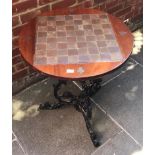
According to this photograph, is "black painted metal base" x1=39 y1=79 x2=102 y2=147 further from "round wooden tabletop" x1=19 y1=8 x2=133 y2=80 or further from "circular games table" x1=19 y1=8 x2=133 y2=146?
"round wooden tabletop" x1=19 y1=8 x2=133 y2=80

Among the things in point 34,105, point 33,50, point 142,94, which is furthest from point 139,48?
point 33,50

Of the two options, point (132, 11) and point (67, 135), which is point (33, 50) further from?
point (132, 11)

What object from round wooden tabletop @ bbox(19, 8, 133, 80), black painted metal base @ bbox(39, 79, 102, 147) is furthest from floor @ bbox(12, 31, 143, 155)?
round wooden tabletop @ bbox(19, 8, 133, 80)

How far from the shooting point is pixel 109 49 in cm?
204

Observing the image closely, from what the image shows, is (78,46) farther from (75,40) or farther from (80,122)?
(80,122)

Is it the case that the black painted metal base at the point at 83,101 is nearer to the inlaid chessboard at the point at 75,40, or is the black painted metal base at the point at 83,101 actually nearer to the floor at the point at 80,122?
the floor at the point at 80,122

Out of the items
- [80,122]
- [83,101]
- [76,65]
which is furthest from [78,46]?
[80,122]

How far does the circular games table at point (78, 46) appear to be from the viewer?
6.23 feet

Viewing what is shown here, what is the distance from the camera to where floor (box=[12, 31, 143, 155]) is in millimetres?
2367

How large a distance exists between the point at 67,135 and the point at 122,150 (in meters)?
0.47

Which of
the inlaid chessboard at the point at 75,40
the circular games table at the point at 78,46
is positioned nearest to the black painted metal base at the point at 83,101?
the circular games table at the point at 78,46

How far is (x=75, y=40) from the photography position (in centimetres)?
211

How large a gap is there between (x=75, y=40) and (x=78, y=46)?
74mm

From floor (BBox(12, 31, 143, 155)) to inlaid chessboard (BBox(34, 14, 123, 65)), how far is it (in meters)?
0.78
